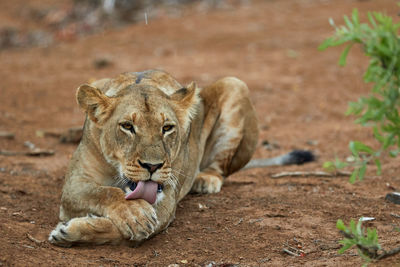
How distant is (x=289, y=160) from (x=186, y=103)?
2.24 m

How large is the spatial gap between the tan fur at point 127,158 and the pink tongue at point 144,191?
50 millimetres

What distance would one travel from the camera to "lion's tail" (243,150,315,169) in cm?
695

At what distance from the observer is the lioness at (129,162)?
14.5ft

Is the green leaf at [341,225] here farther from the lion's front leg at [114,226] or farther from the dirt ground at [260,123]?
the lion's front leg at [114,226]

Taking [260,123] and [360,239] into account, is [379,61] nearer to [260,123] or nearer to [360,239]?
[360,239]

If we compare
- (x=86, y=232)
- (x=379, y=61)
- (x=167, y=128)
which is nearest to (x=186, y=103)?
(x=167, y=128)

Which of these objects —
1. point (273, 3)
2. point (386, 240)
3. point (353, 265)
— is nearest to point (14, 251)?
point (353, 265)

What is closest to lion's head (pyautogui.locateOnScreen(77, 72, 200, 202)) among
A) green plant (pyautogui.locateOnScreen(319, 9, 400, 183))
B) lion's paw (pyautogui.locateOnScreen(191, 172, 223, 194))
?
lion's paw (pyautogui.locateOnScreen(191, 172, 223, 194))

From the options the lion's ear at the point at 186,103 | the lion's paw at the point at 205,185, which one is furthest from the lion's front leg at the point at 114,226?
the lion's paw at the point at 205,185

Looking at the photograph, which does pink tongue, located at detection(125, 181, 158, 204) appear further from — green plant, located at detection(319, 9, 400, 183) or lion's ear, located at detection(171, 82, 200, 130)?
green plant, located at detection(319, 9, 400, 183)

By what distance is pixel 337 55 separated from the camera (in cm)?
1301

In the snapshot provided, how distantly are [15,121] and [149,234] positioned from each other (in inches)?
204

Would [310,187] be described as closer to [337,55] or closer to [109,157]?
[109,157]

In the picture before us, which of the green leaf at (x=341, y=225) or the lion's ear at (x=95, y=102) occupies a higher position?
the lion's ear at (x=95, y=102)
